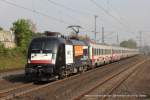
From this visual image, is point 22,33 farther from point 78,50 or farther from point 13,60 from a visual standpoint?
point 78,50

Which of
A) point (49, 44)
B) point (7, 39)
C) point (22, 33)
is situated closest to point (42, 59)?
point (49, 44)

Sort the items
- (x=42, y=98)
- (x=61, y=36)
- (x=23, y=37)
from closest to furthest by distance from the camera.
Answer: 1. (x=42, y=98)
2. (x=61, y=36)
3. (x=23, y=37)

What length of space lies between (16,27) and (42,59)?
56226mm

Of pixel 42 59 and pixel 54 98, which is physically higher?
pixel 42 59

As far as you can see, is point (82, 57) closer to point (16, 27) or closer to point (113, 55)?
point (113, 55)

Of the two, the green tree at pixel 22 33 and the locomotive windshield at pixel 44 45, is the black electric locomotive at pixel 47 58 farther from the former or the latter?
the green tree at pixel 22 33

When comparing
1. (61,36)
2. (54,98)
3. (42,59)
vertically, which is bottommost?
(54,98)

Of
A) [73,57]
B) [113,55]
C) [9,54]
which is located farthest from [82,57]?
[113,55]

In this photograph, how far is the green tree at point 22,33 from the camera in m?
68.3

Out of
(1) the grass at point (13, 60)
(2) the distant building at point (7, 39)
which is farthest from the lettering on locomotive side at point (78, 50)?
(2) the distant building at point (7, 39)

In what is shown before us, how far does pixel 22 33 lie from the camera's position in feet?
241

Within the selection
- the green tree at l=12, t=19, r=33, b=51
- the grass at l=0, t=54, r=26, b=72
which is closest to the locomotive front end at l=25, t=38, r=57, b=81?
the grass at l=0, t=54, r=26, b=72

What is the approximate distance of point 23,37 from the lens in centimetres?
7094

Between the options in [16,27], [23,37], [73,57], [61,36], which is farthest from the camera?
[16,27]
